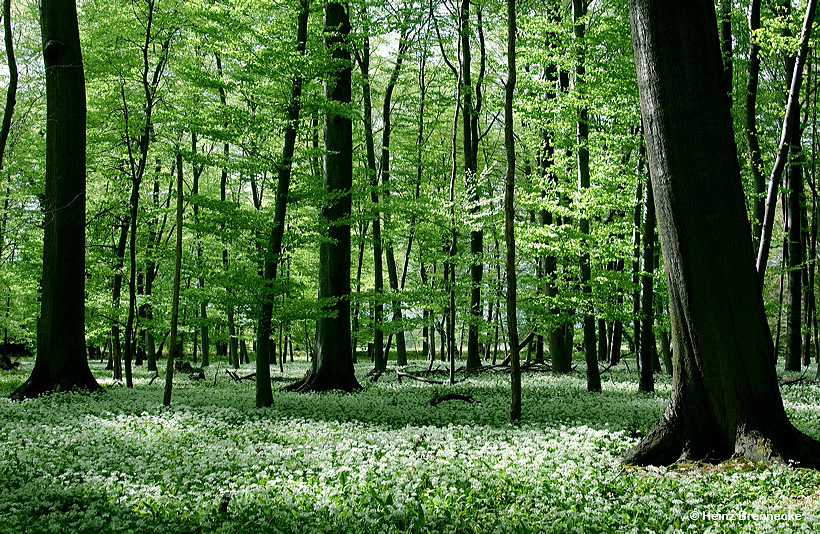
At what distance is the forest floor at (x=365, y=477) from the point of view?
3.99m

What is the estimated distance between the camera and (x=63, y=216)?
11109 mm

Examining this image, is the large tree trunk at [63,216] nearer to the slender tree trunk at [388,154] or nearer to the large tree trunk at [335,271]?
the large tree trunk at [335,271]

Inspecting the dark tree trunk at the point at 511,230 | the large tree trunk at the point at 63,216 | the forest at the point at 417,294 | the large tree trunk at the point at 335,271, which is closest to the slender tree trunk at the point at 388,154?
the forest at the point at 417,294

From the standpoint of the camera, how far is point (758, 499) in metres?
4.08

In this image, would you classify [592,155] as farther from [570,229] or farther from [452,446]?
[452,446]

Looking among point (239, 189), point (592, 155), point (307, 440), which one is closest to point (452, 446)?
point (307, 440)

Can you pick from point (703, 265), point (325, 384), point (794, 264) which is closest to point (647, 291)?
point (703, 265)

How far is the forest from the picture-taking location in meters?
4.56

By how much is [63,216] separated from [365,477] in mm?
9739

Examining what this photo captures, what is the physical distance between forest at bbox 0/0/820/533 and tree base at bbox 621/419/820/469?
0.03 metres

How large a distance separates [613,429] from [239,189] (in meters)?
28.0

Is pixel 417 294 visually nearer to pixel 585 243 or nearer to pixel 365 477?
pixel 585 243

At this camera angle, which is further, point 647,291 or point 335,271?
point 335,271

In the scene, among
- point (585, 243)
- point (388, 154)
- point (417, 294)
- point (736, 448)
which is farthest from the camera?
point (388, 154)
